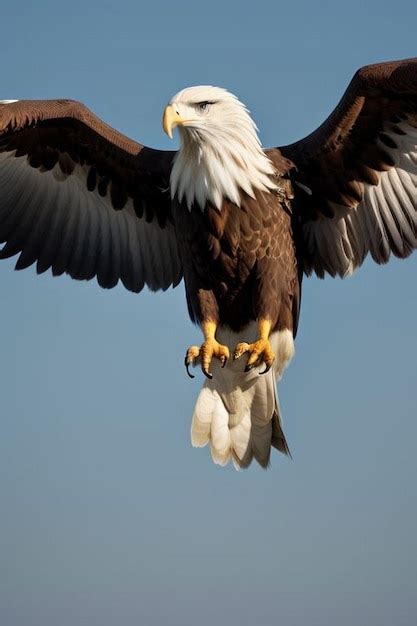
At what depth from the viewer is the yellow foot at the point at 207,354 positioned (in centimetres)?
888

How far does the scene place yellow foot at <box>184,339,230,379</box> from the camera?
8.88 metres

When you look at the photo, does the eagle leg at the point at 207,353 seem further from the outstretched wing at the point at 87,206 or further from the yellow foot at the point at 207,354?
the outstretched wing at the point at 87,206

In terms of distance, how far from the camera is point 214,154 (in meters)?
9.08

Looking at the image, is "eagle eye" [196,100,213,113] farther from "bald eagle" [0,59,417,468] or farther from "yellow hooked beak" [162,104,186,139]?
"yellow hooked beak" [162,104,186,139]

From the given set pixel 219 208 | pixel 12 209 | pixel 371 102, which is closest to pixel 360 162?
pixel 371 102

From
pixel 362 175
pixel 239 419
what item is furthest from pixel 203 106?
pixel 239 419

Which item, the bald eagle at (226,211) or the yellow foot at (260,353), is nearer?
the yellow foot at (260,353)

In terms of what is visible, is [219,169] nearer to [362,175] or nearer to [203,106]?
[203,106]

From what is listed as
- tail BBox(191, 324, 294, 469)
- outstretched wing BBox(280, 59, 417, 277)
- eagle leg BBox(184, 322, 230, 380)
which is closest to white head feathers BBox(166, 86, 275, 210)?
outstretched wing BBox(280, 59, 417, 277)

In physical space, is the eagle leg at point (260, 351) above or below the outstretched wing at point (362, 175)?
below

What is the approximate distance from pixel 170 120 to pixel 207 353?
62.5 inches

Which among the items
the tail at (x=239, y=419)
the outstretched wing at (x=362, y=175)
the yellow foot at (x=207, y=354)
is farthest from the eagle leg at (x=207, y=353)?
the outstretched wing at (x=362, y=175)

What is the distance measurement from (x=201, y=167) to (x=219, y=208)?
317 mm

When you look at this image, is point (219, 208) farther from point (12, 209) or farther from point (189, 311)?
point (12, 209)
